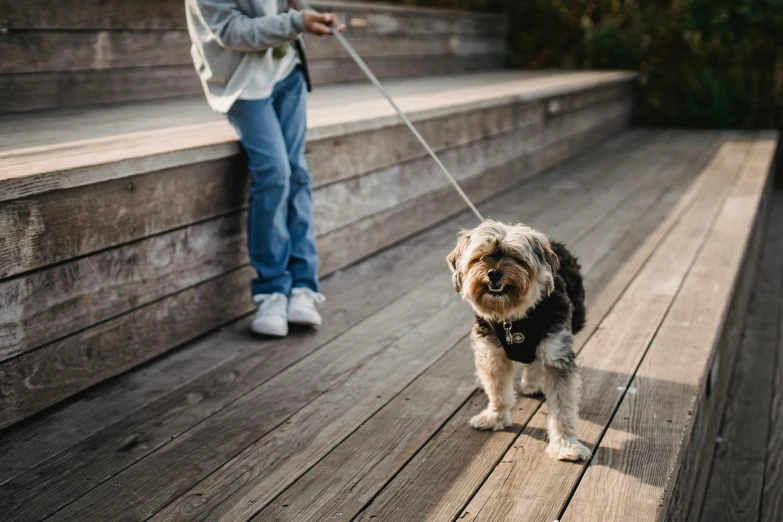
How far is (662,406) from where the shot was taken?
2.55 meters

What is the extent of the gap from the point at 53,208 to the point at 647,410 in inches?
77.7

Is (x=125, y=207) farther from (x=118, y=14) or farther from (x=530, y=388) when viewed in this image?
(x=118, y=14)

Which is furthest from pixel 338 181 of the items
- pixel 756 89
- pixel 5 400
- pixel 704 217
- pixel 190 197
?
pixel 756 89

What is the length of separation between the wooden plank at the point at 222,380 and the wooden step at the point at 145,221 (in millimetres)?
250

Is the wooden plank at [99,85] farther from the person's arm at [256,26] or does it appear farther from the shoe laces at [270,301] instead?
the shoe laces at [270,301]

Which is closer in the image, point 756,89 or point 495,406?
point 495,406

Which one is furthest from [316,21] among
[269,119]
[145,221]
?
[145,221]

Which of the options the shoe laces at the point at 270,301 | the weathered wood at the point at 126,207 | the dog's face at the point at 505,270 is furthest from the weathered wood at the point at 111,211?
the dog's face at the point at 505,270

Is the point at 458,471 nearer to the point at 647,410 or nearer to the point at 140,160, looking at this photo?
the point at 647,410

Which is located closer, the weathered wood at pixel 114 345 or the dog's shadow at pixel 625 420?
the dog's shadow at pixel 625 420

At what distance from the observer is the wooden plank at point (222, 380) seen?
2254mm

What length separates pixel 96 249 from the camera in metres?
2.65

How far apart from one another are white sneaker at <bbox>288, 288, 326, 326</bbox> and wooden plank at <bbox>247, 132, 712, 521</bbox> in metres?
0.66

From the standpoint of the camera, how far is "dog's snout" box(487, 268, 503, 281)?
7.09ft
